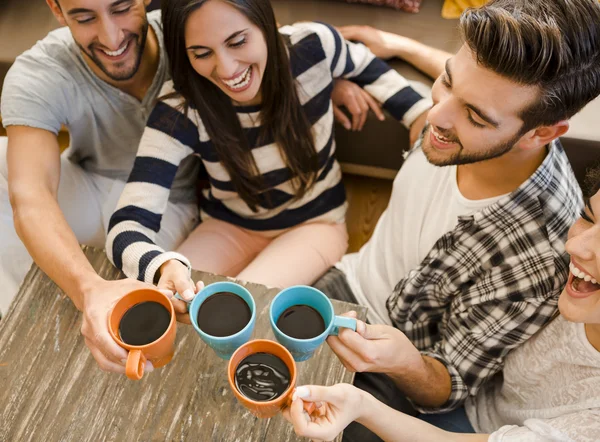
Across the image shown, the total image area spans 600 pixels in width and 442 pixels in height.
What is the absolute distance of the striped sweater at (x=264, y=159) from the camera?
1254 mm

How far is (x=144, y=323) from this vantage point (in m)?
0.93

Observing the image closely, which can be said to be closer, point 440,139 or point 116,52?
point 440,139

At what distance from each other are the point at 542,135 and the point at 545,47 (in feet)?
0.67

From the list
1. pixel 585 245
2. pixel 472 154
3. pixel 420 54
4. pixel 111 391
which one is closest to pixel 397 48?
pixel 420 54

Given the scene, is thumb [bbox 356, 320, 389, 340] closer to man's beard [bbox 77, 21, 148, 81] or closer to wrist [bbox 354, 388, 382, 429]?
wrist [bbox 354, 388, 382, 429]

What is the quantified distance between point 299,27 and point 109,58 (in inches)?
21.1

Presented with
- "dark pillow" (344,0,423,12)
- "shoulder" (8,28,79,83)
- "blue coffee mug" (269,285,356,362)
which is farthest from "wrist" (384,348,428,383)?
"dark pillow" (344,0,423,12)

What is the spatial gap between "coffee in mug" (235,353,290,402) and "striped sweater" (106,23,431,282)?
0.35m

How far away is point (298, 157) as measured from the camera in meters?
1.49

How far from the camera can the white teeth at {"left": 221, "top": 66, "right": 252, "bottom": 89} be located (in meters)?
1.26

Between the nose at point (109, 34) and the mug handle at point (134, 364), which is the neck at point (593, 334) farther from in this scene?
the nose at point (109, 34)

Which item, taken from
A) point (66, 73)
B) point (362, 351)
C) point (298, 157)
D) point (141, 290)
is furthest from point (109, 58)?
point (362, 351)

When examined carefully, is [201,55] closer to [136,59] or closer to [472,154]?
[136,59]

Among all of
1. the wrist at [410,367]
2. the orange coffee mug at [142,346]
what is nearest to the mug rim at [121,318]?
the orange coffee mug at [142,346]
